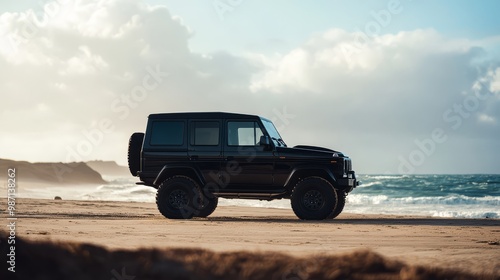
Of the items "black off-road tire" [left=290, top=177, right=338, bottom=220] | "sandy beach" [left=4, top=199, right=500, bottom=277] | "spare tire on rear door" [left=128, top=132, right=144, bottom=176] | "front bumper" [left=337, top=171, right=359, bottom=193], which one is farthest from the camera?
"spare tire on rear door" [left=128, top=132, right=144, bottom=176]

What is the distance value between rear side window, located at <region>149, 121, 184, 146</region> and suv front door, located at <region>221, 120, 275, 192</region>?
3.09 feet

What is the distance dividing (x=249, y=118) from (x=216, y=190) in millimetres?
1586

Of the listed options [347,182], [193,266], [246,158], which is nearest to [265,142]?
[246,158]

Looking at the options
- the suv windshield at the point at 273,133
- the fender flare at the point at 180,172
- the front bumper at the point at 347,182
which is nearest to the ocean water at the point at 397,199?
the front bumper at the point at 347,182

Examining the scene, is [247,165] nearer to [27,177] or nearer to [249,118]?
[249,118]

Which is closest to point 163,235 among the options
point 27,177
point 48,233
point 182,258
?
point 48,233

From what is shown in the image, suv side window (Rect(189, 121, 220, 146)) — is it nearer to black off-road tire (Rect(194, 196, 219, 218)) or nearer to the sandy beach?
black off-road tire (Rect(194, 196, 219, 218))

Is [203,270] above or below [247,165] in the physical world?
below

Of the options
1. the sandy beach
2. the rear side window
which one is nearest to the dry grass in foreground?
the sandy beach

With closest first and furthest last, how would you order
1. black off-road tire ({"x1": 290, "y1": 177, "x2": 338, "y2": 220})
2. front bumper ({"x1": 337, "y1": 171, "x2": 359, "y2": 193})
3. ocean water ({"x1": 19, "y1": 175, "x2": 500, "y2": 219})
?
1. black off-road tire ({"x1": 290, "y1": 177, "x2": 338, "y2": 220})
2. front bumper ({"x1": 337, "y1": 171, "x2": 359, "y2": 193})
3. ocean water ({"x1": 19, "y1": 175, "x2": 500, "y2": 219})

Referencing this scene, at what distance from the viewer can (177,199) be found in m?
14.0

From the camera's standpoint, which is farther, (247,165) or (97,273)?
(247,165)

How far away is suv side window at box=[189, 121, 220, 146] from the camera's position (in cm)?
1382

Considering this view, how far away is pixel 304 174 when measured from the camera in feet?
44.9
